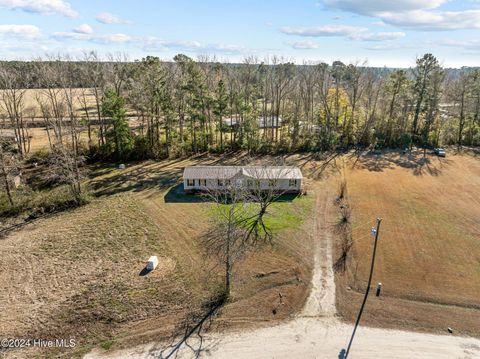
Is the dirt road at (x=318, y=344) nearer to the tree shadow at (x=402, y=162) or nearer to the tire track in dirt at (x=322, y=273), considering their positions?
the tire track in dirt at (x=322, y=273)

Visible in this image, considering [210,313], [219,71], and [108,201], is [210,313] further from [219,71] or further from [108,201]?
[219,71]

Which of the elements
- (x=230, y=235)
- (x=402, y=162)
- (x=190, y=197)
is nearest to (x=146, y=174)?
(x=190, y=197)

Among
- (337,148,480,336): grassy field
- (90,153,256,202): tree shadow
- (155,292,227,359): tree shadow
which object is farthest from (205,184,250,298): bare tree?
(90,153,256,202): tree shadow

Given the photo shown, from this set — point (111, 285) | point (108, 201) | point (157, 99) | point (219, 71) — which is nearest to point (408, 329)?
point (111, 285)

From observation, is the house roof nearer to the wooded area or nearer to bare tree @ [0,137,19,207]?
the wooded area

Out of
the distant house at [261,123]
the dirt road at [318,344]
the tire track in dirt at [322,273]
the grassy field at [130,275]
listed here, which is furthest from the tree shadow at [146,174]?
the dirt road at [318,344]

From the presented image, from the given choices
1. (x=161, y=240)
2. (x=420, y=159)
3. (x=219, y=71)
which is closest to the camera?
(x=161, y=240)

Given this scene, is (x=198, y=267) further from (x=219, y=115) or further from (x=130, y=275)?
(x=219, y=115)
